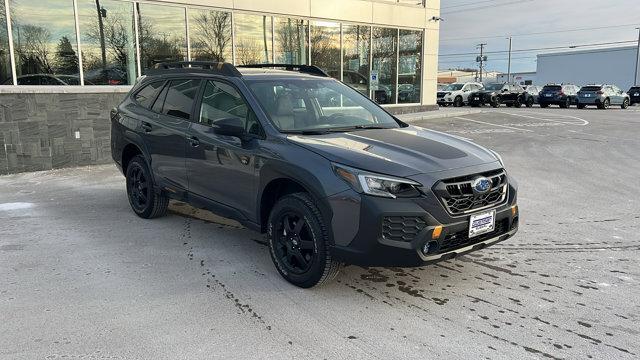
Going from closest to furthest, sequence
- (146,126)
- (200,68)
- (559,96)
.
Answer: (200,68), (146,126), (559,96)

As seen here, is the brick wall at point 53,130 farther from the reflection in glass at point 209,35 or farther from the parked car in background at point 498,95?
the parked car in background at point 498,95

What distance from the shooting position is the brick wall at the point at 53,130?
977cm

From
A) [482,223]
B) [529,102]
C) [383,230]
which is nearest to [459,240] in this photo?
[482,223]

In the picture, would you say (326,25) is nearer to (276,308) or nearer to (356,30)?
(356,30)

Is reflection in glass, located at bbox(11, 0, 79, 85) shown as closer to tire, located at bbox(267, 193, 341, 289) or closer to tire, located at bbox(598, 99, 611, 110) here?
tire, located at bbox(267, 193, 341, 289)

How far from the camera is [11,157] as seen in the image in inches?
385

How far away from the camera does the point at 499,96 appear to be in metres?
31.7

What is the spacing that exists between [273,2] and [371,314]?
1254cm

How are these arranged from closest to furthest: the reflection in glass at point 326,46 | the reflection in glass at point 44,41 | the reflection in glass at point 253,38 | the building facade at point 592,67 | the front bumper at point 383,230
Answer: the front bumper at point 383,230, the reflection in glass at point 44,41, the reflection in glass at point 253,38, the reflection in glass at point 326,46, the building facade at point 592,67

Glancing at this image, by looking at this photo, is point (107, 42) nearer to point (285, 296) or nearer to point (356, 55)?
point (356, 55)

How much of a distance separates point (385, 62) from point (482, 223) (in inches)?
609

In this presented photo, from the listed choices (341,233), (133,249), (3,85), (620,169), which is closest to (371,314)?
(341,233)

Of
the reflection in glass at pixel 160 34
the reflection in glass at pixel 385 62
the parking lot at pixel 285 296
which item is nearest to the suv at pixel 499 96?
the reflection in glass at pixel 385 62

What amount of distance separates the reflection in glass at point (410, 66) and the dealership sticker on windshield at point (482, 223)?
15.8 m
